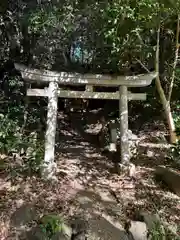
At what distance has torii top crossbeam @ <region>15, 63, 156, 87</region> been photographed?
5.92m

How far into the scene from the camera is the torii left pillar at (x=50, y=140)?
5750mm

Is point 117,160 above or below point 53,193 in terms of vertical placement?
above

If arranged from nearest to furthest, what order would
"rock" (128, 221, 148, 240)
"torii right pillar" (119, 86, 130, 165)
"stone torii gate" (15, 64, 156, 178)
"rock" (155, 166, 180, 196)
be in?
"rock" (128, 221, 148, 240) < "rock" (155, 166, 180, 196) < "stone torii gate" (15, 64, 156, 178) < "torii right pillar" (119, 86, 130, 165)

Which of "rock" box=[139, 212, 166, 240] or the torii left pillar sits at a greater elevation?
the torii left pillar

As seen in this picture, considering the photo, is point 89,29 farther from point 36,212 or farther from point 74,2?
point 36,212

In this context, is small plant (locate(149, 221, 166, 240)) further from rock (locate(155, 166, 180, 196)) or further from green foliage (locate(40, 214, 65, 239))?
green foliage (locate(40, 214, 65, 239))

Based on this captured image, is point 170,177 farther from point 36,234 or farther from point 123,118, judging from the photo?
point 36,234

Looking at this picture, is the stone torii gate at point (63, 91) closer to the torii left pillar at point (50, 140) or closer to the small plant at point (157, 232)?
the torii left pillar at point (50, 140)

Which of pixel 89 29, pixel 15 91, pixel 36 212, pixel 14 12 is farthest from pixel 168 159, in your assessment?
pixel 14 12

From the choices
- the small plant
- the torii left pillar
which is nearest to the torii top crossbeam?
the torii left pillar

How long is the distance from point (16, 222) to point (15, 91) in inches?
201

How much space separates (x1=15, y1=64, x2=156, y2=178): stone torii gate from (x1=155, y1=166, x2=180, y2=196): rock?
2.27 feet

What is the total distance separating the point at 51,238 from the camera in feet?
14.1

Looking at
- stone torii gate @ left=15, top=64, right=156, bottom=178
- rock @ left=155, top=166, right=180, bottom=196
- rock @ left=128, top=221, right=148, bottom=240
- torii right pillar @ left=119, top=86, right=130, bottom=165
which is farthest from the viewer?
torii right pillar @ left=119, top=86, right=130, bottom=165
